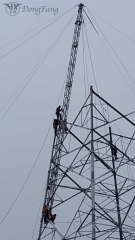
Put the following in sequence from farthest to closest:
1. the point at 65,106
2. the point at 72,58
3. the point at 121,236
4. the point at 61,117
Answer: the point at 72,58, the point at 65,106, the point at 61,117, the point at 121,236

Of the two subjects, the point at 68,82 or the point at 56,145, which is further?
the point at 68,82

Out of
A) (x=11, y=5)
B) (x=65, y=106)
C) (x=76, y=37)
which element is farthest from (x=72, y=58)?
(x=11, y=5)

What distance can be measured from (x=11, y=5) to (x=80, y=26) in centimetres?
3195

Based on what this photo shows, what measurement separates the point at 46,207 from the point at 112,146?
7.63 m

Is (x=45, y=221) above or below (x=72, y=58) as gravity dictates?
below

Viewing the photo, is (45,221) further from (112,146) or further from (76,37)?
(76,37)

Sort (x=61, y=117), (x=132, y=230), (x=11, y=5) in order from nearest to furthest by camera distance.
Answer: (x=132, y=230) → (x=61, y=117) → (x=11, y=5)

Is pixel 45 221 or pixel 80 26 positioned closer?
pixel 45 221

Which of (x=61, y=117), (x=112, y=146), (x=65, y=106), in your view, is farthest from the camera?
(x=65, y=106)

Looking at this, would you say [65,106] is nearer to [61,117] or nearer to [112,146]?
[61,117]

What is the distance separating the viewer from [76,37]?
40.7 m

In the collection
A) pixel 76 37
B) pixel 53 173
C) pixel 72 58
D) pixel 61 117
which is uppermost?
pixel 76 37

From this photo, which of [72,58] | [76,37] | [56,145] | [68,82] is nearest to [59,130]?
[56,145]

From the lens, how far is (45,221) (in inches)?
1085
